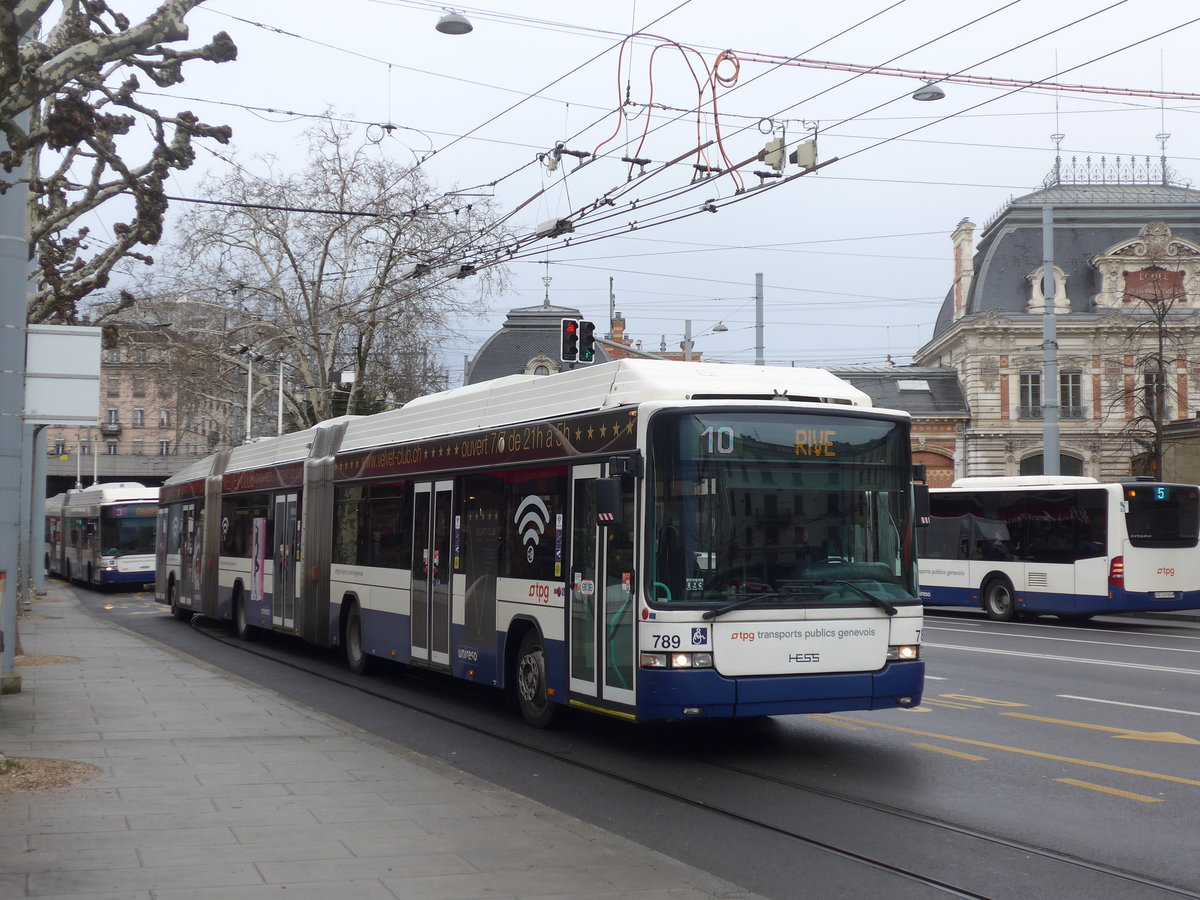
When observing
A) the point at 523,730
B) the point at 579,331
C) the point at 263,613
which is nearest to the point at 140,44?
the point at 523,730

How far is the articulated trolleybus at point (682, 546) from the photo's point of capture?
1020 cm

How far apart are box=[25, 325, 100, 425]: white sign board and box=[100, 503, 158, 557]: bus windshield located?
31.2 m

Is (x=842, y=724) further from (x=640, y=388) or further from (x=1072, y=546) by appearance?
(x=1072, y=546)

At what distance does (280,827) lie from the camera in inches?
303

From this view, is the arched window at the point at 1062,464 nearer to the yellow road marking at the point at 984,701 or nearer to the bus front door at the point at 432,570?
the yellow road marking at the point at 984,701

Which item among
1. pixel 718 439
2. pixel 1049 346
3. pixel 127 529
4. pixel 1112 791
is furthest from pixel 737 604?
pixel 127 529

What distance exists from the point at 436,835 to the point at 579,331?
18.9 m

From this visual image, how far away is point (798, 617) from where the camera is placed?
10.3 m

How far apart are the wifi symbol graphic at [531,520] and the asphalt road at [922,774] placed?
167 centimetres

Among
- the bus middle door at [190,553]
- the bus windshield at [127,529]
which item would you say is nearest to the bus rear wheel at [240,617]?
the bus middle door at [190,553]

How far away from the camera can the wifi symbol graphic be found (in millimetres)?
12148

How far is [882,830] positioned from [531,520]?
5054mm

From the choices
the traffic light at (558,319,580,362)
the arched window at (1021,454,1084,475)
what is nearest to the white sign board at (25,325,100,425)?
the traffic light at (558,319,580,362)

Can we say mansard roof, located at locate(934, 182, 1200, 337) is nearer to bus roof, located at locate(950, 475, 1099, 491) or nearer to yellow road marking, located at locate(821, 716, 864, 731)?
bus roof, located at locate(950, 475, 1099, 491)
